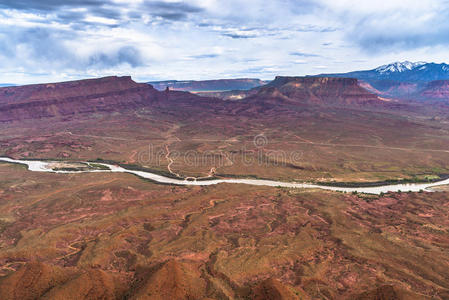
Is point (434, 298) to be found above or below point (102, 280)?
below

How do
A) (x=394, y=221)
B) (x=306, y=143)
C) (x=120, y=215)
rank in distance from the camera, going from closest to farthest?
(x=394, y=221) → (x=120, y=215) → (x=306, y=143)

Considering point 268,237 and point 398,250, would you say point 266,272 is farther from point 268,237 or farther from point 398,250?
point 398,250

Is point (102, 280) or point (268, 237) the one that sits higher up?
point (102, 280)

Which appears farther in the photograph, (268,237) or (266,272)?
(268,237)

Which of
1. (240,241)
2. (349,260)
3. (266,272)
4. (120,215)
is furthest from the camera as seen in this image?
(120,215)

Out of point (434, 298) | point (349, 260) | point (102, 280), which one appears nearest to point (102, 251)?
point (102, 280)

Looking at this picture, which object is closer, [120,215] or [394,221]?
[394,221]

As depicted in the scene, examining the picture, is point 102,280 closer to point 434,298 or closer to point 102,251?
point 102,251

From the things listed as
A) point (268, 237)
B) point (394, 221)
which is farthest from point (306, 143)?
point (268, 237)

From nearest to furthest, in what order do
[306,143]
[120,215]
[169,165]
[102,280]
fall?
[102,280], [120,215], [169,165], [306,143]
